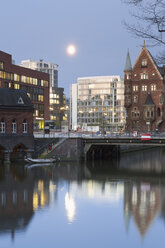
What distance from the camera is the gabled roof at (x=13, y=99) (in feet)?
257

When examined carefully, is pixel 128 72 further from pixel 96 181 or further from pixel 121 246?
pixel 121 246

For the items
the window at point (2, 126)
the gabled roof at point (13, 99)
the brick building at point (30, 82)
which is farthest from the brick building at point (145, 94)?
the window at point (2, 126)

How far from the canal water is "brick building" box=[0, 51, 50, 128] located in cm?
6558

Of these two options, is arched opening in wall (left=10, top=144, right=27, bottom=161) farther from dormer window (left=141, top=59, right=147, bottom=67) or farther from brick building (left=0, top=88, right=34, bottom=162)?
dormer window (left=141, top=59, right=147, bottom=67)

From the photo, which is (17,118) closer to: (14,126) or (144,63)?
(14,126)

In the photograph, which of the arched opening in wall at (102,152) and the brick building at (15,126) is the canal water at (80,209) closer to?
the brick building at (15,126)

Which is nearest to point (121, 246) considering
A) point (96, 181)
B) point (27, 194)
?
point (27, 194)

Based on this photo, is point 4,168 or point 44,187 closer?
point 44,187

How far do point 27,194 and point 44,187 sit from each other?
221 inches

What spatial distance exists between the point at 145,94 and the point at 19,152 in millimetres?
55863

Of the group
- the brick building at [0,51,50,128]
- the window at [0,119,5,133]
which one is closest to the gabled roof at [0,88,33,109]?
the window at [0,119,5,133]

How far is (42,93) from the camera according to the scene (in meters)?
153

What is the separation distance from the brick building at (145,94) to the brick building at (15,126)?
50.4m

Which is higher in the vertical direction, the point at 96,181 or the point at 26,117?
the point at 26,117
